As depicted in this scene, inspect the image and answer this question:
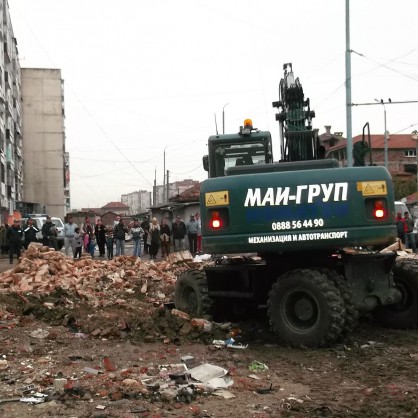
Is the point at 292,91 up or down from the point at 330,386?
up

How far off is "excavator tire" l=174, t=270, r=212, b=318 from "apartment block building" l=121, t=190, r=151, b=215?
139 meters

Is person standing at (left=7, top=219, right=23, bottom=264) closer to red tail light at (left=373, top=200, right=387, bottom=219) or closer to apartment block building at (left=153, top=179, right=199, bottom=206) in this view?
red tail light at (left=373, top=200, right=387, bottom=219)

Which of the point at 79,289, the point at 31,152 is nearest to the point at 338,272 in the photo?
the point at 79,289

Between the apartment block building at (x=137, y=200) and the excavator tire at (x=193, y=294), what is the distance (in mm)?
139419

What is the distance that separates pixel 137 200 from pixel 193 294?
15476 cm

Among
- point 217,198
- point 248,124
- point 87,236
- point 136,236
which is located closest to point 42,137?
point 87,236

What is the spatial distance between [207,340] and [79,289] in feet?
17.0

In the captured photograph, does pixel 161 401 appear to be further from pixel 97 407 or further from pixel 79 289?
pixel 79 289

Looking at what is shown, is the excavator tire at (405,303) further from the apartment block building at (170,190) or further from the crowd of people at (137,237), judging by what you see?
the apartment block building at (170,190)

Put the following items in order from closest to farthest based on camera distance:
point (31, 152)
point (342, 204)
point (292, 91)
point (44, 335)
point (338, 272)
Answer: point (342, 204) → point (338, 272) → point (44, 335) → point (292, 91) → point (31, 152)

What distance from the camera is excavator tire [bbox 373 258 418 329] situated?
9.40 m

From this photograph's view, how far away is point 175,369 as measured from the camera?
705 centimetres

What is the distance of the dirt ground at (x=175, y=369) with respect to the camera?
19.4ft

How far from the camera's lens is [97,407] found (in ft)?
19.3
